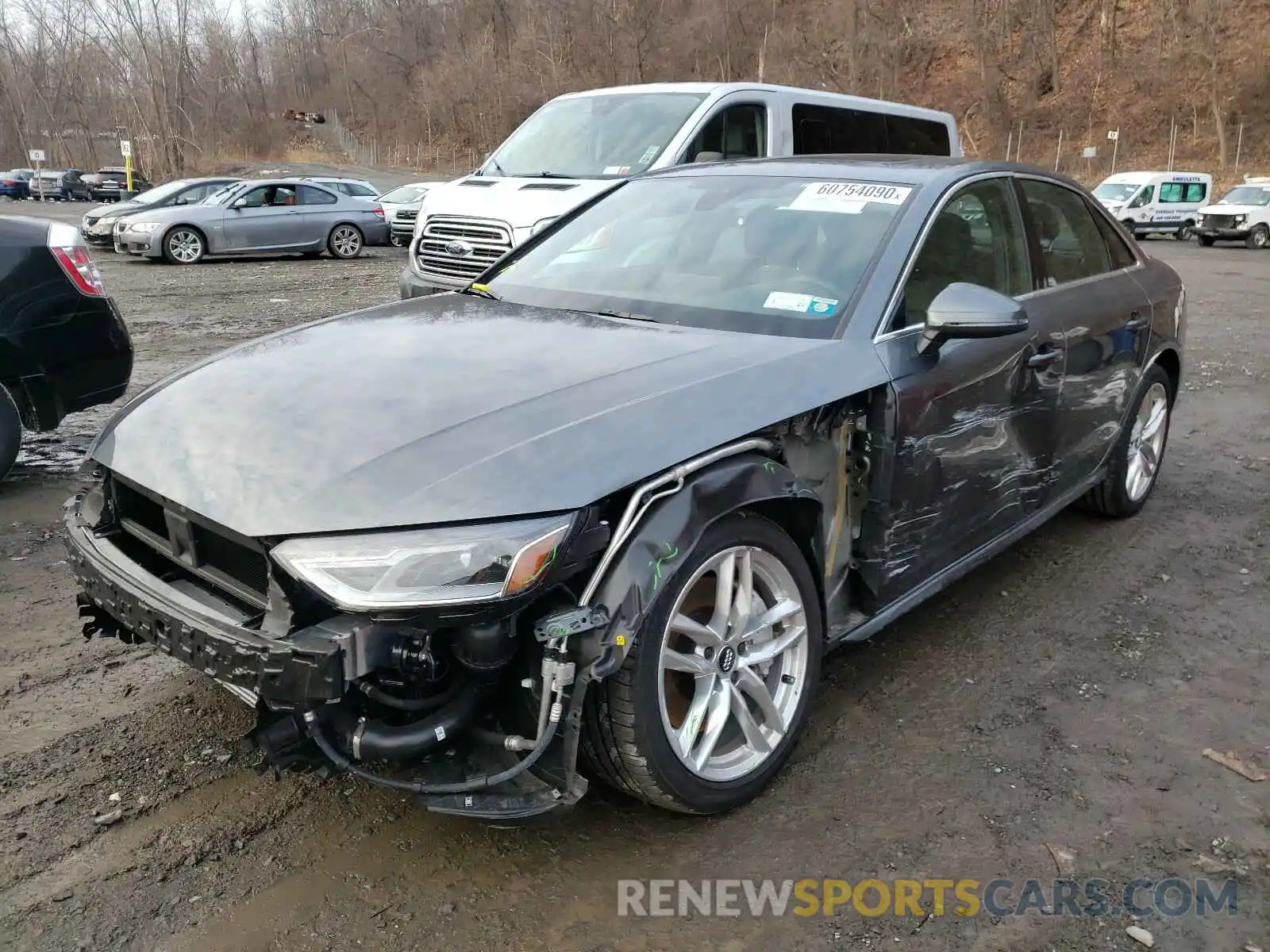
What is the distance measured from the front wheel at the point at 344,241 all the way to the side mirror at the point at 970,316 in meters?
17.6

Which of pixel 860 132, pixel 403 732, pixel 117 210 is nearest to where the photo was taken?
pixel 403 732

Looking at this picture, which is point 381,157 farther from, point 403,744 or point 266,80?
point 403,744

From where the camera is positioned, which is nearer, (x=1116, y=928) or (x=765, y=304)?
(x=1116, y=928)

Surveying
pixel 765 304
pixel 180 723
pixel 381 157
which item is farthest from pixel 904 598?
pixel 381 157

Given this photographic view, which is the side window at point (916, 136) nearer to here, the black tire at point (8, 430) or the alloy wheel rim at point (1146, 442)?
the alloy wheel rim at point (1146, 442)

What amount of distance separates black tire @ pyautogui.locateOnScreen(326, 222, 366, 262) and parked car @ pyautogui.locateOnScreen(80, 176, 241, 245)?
2.58m

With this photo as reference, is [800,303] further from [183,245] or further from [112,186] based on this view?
[112,186]

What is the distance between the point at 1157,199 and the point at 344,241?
2338 centimetres

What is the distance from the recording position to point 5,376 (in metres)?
4.91

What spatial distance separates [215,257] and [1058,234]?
17482 mm

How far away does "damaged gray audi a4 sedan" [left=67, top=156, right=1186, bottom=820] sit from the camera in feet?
7.18

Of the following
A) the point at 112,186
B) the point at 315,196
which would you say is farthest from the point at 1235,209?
the point at 112,186

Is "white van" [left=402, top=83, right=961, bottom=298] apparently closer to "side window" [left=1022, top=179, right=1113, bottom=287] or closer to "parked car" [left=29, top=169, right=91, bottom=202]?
"side window" [left=1022, top=179, right=1113, bottom=287]

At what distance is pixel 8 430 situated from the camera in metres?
4.96
